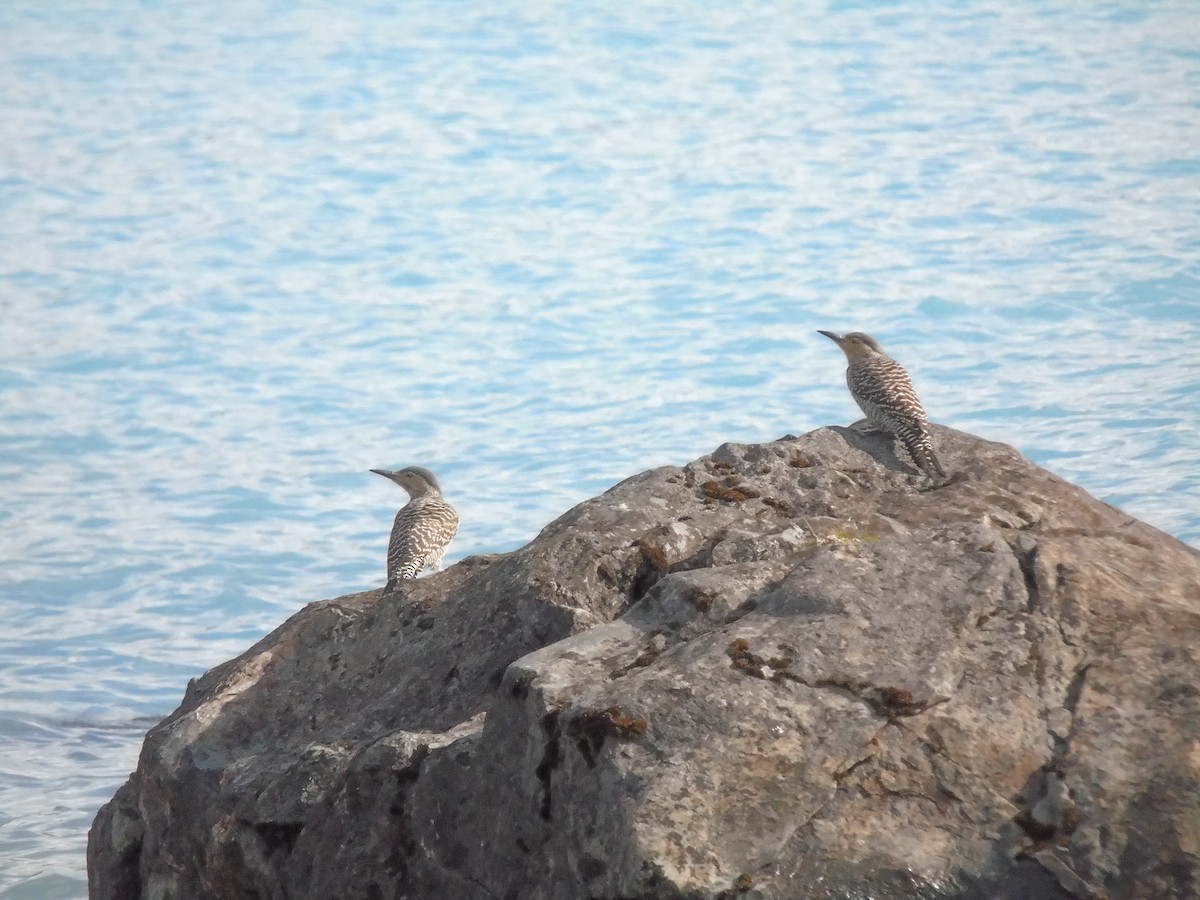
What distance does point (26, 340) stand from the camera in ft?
68.9

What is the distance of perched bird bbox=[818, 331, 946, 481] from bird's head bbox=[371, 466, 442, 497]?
280cm

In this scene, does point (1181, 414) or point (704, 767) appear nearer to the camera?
point (704, 767)

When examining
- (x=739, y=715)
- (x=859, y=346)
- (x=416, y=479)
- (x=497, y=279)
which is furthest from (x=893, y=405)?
(x=497, y=279)

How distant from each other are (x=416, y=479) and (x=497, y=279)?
12978 millimetres

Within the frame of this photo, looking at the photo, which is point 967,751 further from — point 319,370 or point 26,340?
point 26,340

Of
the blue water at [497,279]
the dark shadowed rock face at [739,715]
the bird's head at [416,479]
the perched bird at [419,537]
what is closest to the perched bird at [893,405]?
the dark shadowed rock face at [739,715]

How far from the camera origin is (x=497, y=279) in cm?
2211

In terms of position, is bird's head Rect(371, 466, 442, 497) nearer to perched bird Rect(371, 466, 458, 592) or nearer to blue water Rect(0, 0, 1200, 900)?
perched bird Rect(371, 466, 458, 592)

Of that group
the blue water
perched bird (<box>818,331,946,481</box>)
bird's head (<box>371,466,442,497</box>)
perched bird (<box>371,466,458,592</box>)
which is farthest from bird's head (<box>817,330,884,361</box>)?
the blue water

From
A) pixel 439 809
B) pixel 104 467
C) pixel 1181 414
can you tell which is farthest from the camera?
pixel 104 467

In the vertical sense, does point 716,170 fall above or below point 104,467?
above

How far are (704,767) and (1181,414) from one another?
44.3 feet

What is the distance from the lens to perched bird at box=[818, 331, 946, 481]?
5764mm

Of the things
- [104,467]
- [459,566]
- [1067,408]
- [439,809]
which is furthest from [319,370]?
[439,809]
